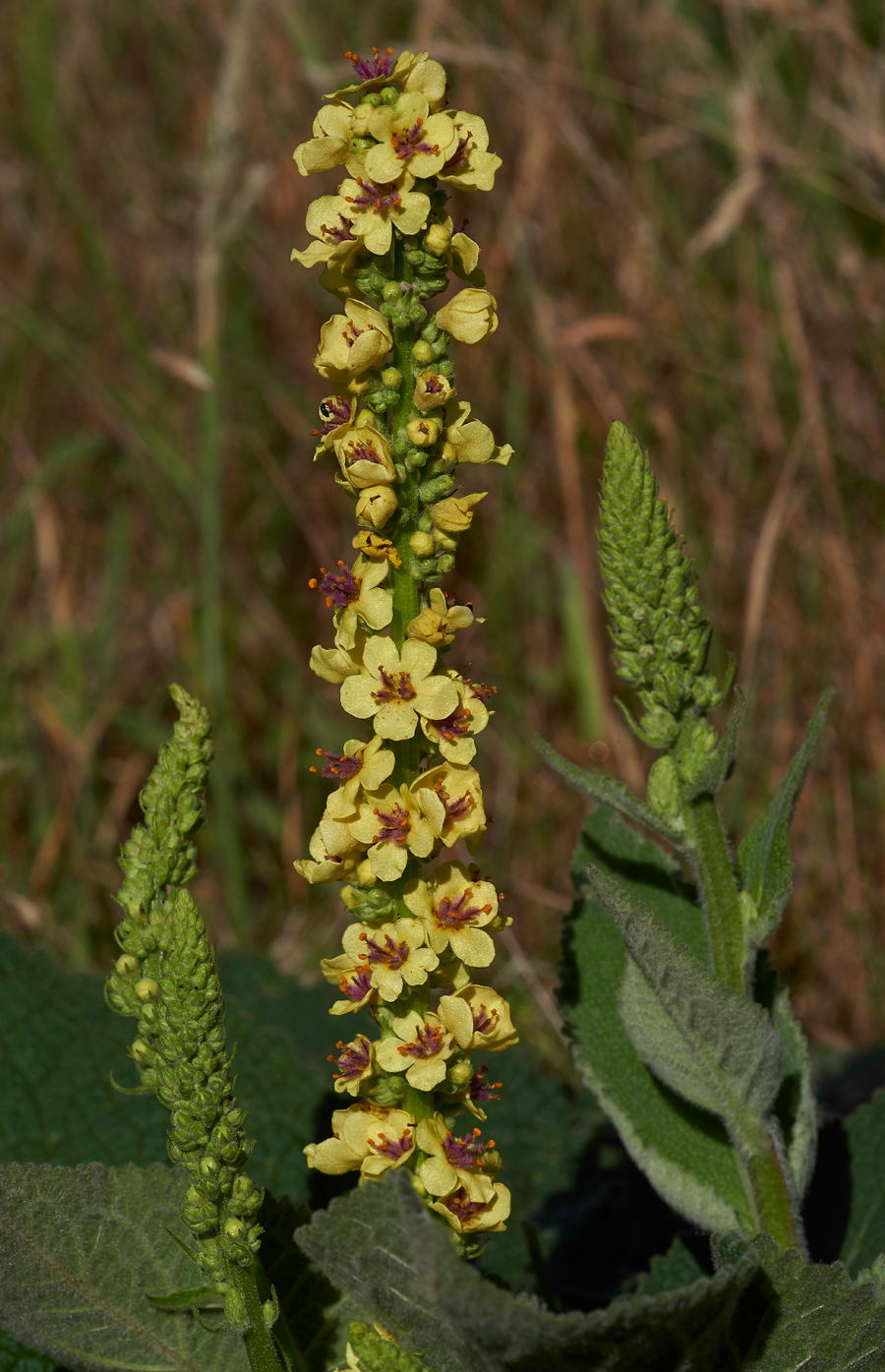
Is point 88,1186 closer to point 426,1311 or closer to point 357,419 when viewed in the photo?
point 426,1311

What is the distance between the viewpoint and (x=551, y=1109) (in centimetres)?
323

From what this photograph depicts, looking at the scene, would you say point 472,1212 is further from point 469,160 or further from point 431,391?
point 469,160

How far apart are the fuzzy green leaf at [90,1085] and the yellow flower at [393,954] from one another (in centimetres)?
112

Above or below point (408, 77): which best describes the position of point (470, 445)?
below

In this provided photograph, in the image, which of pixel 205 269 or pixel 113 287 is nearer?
pixel 205 269

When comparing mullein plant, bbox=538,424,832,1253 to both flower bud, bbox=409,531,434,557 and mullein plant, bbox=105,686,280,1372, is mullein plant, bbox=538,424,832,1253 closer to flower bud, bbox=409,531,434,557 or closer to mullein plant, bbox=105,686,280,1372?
flower bud, bbox=409,531,434,557

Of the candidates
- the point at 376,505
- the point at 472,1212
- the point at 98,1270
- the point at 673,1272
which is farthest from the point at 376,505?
the point at 673,1272

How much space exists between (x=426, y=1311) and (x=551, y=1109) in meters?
1.62

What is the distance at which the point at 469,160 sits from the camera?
1706 mm

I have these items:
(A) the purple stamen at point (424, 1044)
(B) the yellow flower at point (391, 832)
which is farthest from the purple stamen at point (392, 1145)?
(B) the yellow flower at point (391, 832)

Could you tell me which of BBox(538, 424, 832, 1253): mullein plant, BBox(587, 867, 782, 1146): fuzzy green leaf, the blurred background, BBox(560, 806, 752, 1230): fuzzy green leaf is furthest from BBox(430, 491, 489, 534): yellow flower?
the blurred background

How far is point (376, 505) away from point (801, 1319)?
118 cm

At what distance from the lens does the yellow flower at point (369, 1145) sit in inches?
65.9

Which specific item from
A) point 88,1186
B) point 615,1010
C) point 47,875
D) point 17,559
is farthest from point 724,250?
point 88,1186
